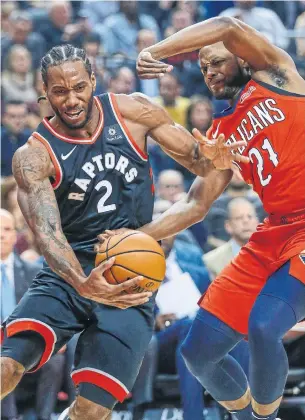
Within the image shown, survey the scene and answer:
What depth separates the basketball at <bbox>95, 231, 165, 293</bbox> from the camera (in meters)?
4.62

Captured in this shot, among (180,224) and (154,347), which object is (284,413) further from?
(180,224)

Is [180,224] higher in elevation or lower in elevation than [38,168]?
lower

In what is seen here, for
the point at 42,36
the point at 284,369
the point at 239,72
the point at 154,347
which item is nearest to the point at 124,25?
the point at 42,36

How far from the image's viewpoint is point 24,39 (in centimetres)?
1048

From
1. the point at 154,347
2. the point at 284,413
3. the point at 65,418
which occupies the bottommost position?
the point at 284,413

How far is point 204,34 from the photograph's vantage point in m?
4.98

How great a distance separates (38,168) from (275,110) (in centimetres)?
131

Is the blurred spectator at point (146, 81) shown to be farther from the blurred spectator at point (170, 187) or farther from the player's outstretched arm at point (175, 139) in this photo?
the player's outstretched arm at point (175, 139)

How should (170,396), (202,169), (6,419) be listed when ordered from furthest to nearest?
(170,396) → (6,419) → (202,169)

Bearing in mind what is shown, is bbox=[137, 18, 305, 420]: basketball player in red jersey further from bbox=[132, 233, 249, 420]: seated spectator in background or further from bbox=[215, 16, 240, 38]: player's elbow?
bbox=[132, 233, 249, 420]: seated spectator in background

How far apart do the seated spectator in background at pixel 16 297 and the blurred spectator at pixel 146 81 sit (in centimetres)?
354

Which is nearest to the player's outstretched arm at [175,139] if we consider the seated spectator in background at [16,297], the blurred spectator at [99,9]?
the seated spectator in background at [16,297]

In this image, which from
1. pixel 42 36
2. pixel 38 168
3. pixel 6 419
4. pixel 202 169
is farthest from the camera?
pixel 42 36

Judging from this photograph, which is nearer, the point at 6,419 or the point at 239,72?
the point at 239,72
